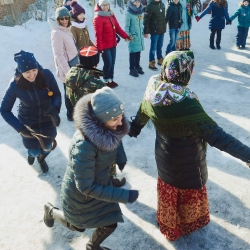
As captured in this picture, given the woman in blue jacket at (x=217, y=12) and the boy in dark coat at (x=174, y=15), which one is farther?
the woman in blue jacket at (x=217, y=12)

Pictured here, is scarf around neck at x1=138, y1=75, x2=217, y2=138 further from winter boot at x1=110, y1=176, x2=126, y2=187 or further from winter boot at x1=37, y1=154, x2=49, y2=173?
winter boot at x1=37, y1=154, x2=49, y2=173

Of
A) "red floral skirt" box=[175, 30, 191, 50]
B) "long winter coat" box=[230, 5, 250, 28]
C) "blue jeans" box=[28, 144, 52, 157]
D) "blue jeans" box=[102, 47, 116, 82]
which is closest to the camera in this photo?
"blue jeans" box=[28, 144, 52, 157]

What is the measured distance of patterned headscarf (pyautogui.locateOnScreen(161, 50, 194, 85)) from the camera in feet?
8.20

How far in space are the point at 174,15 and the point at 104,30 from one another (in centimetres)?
234

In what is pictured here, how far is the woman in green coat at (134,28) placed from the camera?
6.70 meters

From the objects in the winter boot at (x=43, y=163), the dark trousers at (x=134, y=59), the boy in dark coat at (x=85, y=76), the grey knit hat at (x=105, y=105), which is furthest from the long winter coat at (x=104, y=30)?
the grey knit hat at (x=105, y=105)

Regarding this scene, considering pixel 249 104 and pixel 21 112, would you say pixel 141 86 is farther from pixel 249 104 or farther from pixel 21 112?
pixel 21 112

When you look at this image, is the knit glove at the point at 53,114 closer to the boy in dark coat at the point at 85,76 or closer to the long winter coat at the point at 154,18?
the boy in dark coat at the point at 85,76

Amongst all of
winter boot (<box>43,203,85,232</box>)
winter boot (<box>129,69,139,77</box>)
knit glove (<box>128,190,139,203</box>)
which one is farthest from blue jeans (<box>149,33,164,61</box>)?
knit glove (<box>128,190,139,203</box>)

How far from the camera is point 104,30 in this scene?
6293 millimetres

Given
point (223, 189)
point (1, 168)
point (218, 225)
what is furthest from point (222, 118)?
point (1, 168)

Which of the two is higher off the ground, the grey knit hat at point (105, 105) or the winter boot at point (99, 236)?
the grey knit hat at point (105, 105)

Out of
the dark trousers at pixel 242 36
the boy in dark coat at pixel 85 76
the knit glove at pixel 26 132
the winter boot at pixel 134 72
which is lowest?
the winter boot at pixel 134 72

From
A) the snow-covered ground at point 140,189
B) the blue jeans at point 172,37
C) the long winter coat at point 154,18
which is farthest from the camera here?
the blue jeans at point 172,37
